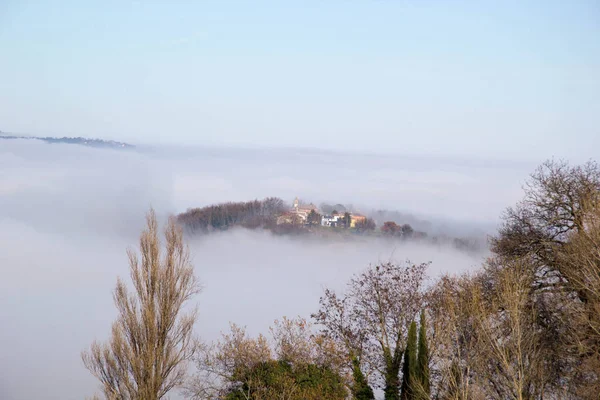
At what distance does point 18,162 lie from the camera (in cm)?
5644

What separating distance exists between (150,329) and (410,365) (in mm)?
5733

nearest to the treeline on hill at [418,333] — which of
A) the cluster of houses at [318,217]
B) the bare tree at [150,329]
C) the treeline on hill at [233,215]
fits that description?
the bare tree at [150,329]

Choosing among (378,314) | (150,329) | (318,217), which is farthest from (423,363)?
(318,217)

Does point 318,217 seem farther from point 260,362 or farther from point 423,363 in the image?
point 423,363

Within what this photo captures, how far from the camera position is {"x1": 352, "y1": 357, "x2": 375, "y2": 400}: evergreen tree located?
50.5ft

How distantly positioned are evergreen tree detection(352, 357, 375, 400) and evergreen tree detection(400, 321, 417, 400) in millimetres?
1342

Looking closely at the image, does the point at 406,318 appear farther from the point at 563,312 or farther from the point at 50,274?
the point at 50,274

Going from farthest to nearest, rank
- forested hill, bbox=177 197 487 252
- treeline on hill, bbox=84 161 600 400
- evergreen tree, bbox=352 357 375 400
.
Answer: forested hill, bbox=177 197 487 252 → evergreen tree, bbox=352 357 375 400 → treeline on hill, bbox=84 161 600 400

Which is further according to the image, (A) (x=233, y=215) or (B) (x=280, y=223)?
(A) (x=233, y=215)

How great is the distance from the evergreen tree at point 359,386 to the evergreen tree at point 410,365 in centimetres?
134

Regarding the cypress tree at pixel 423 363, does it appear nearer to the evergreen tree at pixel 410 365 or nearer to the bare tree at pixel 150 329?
the evergreen tree at pixel 410 365

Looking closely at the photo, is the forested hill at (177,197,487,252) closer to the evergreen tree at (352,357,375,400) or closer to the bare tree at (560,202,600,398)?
the evergreen tree at (352,357,375,400)

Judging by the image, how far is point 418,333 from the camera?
1447 cm

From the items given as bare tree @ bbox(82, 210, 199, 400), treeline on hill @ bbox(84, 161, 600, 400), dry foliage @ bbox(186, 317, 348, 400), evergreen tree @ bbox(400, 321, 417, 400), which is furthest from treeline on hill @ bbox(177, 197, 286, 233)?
evergreen tree @ bbox(400, 321, 417, 400)
